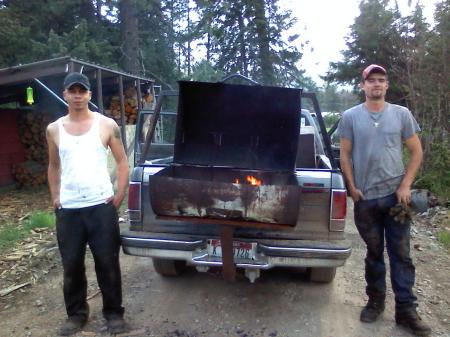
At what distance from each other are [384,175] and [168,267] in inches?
90.9

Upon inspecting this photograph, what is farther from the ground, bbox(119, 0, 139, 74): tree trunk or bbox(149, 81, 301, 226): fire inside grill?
bbox(119, 0, 139, 74): tree trunk

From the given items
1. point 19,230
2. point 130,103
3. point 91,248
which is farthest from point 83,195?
point 130,103

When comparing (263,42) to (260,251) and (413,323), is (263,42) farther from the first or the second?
(413,323)

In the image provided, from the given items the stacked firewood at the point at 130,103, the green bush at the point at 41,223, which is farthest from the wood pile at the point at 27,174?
the green bush at the point at 41,223

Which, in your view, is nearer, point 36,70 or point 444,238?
point 444,238

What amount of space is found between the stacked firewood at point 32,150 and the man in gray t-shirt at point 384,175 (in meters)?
9.28

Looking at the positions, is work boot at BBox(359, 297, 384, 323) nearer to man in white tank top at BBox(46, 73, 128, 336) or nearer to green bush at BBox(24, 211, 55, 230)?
man in white tank top at BBox(46, 73, 128, 336)

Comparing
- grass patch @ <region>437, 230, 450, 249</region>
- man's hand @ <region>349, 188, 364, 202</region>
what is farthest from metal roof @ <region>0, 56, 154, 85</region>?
grass patch @ <region>437, 230, 450, 249</region>

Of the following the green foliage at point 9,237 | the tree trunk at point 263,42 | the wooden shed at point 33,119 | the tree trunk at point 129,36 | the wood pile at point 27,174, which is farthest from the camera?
the tree trunk at point 263,42

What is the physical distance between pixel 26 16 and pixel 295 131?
14227 millimetres

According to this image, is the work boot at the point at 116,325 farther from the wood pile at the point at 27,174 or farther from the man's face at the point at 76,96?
the wood pile at the point at 27,174

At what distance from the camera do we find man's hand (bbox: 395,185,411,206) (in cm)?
350

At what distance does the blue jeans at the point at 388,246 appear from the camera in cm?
360

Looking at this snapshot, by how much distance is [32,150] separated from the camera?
1152cm
